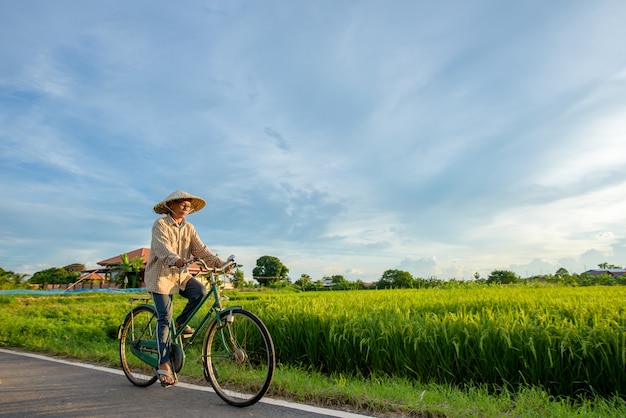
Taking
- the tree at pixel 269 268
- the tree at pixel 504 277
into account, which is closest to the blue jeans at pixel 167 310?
the tree at pixel 504 277

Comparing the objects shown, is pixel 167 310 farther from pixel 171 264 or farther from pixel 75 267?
pixel 75 267

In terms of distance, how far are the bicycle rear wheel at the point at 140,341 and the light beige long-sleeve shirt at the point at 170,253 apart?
47cm

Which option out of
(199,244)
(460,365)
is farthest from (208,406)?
(460,365)

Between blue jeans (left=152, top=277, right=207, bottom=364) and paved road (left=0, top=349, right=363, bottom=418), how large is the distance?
421 millimetres

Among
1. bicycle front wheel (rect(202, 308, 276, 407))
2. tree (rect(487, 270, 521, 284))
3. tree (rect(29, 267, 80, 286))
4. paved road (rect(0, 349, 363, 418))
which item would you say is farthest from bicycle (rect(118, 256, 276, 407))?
tree (rect(29, 267, 80, 286))

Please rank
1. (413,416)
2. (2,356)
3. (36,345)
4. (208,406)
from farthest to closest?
(36,345) → (2,356) → (208,406) → (413,416)

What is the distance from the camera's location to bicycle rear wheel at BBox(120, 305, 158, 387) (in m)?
4.53

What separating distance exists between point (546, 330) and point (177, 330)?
151 inches

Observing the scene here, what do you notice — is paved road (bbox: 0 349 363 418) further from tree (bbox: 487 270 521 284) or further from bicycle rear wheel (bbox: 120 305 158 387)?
tree (bbox: 487 270 521 284)

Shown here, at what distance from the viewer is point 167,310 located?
4.29m

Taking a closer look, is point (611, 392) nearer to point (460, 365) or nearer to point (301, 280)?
point (460, 365)

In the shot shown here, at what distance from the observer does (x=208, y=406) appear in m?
3.70

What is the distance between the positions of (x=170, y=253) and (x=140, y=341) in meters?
1.28

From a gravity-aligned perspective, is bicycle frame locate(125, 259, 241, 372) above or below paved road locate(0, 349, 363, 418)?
above
